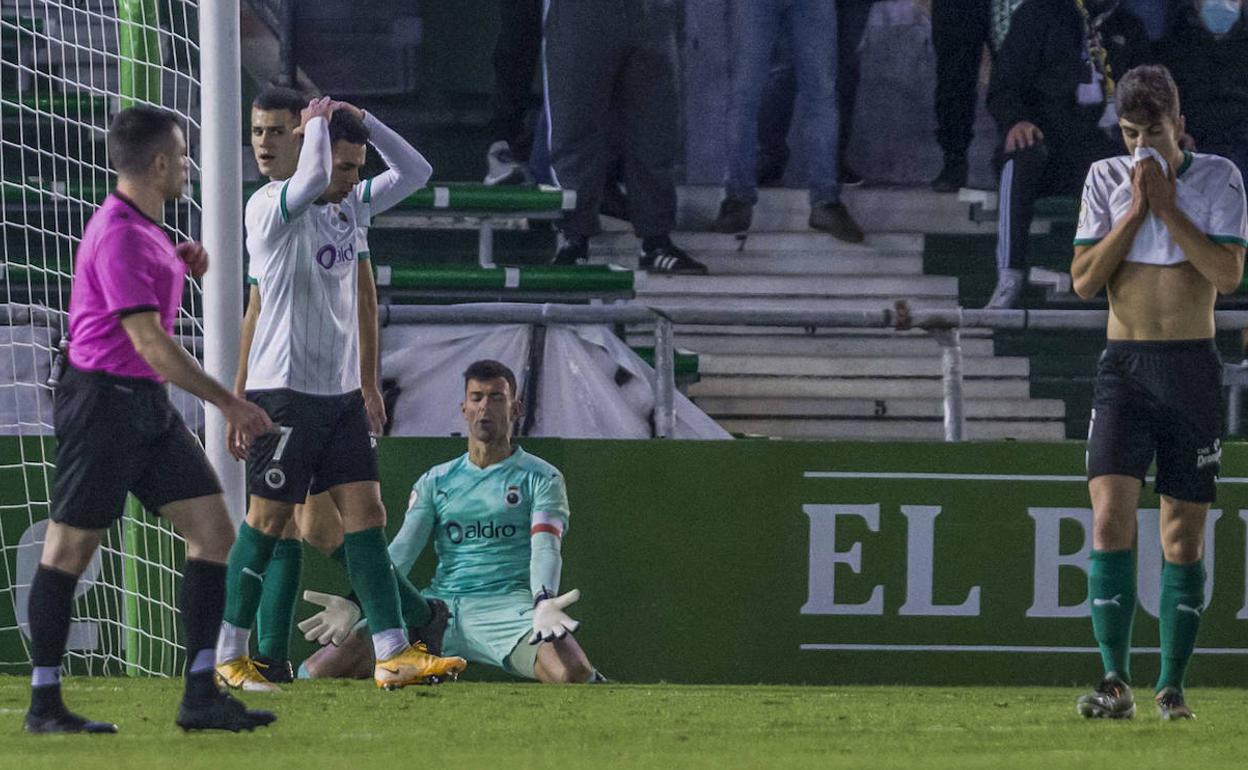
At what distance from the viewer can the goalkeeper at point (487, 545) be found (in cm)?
608

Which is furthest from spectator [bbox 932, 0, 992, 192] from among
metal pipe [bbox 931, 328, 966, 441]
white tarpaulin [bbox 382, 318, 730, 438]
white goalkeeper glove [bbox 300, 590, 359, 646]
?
white goalkeeper glove [bbox 300, 590, 359, 646]

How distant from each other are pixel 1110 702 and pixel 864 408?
436 centimetres

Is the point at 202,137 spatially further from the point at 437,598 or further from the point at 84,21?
the point at 84,21

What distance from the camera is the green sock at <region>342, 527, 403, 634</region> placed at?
5.32 metres

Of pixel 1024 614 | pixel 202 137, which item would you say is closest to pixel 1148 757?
pixel 1024 614

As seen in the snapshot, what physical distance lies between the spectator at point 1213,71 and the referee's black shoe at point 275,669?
6419mm

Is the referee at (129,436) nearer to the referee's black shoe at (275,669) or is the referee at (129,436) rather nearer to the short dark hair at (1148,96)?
the referee's black shoe at (275,669)

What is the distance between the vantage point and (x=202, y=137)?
5.75 metres

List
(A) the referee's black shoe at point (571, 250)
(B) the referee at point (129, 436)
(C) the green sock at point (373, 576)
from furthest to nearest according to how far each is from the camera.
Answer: (A) the referee's black shoe at point (571, 250)
(C) the green sock at point (373, 576)
(B) the referee at point (129, 436)

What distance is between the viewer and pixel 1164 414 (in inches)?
193

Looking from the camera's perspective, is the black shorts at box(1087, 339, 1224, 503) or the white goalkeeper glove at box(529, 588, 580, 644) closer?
the black shorts at box(1087, 339, 1224, 503)

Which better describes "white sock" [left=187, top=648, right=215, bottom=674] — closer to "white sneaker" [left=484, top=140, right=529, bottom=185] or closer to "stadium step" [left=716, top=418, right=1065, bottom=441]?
"stadium step" [left=716, top=418, right=1065, bottom=441]

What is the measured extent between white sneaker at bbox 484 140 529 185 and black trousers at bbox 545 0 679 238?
0.39m

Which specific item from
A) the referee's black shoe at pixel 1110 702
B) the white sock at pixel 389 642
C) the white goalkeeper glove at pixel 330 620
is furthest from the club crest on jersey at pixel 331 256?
the referee's black shoe at pixel 1110 702
